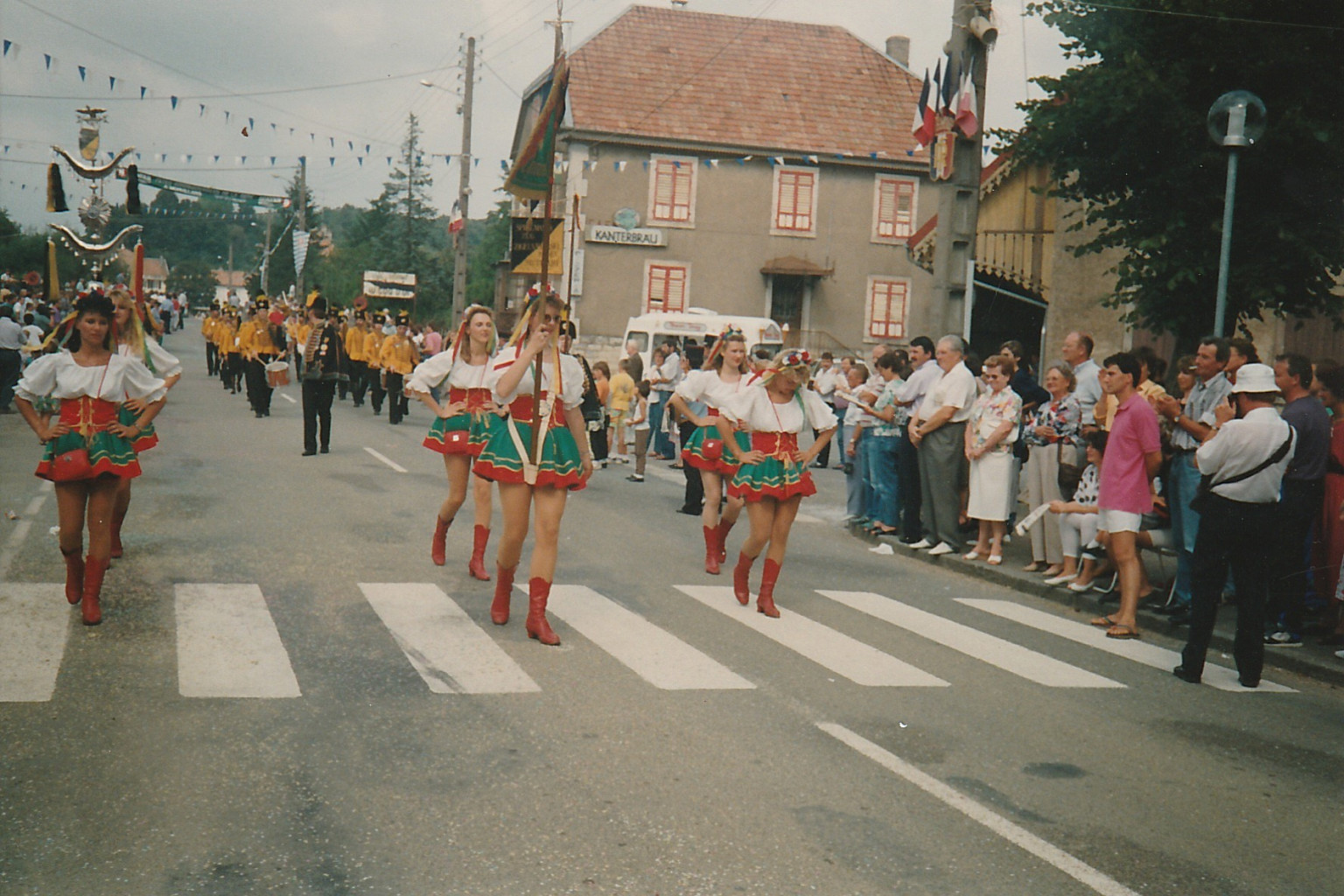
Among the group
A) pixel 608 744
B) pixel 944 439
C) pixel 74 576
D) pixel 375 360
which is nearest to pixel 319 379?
pixel 944 439

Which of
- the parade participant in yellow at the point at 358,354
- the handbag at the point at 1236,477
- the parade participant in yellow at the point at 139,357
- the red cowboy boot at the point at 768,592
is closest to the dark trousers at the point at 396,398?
the parade participant in yellow at the point at 358,354

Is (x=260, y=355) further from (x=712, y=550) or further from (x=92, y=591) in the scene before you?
(x=92, y=591)

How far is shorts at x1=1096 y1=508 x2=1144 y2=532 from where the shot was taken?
31.1ft

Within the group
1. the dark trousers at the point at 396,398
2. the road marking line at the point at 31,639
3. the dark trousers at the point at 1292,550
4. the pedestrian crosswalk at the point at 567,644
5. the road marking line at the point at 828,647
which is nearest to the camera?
the road marking line at the point at 31,639

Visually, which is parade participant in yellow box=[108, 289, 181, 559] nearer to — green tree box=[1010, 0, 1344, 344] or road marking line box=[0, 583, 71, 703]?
road marking line box=[0, 583, 71, 703]

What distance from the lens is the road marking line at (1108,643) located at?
324 inches

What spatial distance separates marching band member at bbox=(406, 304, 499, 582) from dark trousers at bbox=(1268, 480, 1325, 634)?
525 cm

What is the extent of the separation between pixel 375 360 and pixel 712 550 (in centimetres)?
1770

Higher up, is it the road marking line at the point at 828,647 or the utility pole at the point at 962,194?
the utility pole at the point at 962,194

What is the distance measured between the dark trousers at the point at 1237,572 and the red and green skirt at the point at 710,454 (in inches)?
121

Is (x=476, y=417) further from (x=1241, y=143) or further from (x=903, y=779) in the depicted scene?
(x=1241, y=143)

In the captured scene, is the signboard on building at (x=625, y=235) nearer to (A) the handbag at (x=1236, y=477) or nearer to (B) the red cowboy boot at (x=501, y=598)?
(B) the red cowboy boot at (x=501, y=598)

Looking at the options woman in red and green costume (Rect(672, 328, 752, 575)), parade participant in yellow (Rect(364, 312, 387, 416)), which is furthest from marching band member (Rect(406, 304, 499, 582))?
parade participant in yellow (Rect(364, 312, 387, 416))

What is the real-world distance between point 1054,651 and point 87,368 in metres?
6.17
